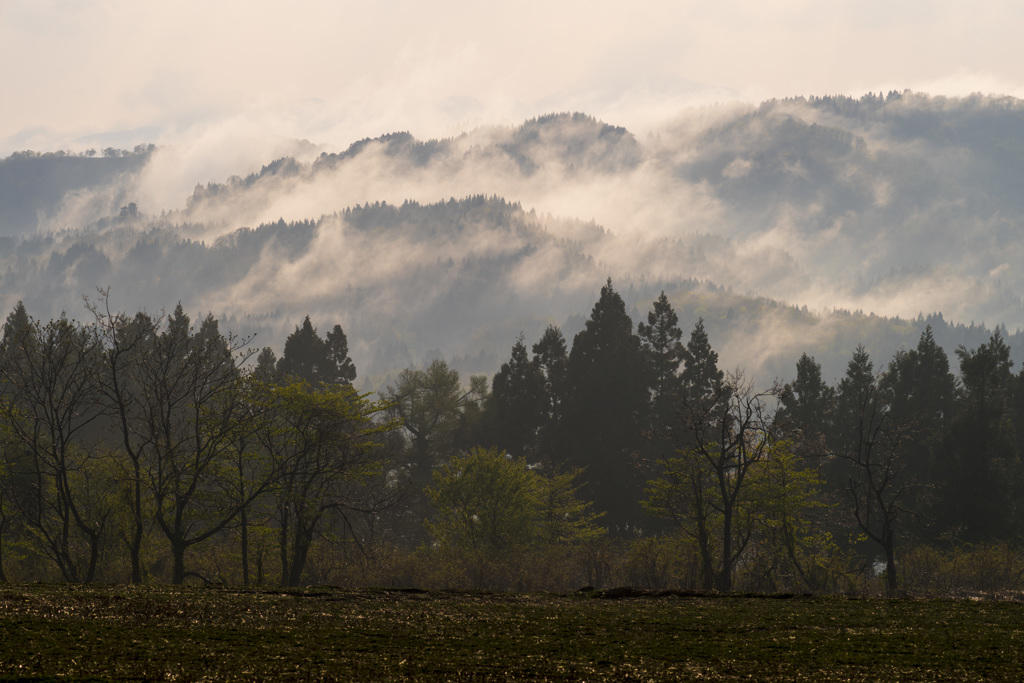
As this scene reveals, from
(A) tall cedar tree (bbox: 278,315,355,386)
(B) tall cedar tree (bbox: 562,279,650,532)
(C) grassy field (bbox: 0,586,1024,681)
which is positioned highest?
(A) tall cedar tree (bbox: 278,315,355,386)

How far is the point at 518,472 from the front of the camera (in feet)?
184

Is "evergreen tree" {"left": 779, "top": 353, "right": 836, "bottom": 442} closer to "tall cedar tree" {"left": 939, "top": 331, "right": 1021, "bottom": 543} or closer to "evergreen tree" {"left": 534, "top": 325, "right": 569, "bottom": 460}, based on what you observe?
"tall cedar tree" {"left": 939, "top": 331, "right": 1021, "bottom": 543}

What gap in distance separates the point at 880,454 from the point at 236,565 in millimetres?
52274

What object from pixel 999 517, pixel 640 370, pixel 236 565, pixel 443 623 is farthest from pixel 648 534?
pixel 443 623

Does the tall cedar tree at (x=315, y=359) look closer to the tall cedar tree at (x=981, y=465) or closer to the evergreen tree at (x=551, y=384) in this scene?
the evergreen tree at (x=551, y=384)

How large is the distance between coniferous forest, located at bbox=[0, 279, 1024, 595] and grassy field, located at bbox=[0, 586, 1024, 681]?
16.7 metres

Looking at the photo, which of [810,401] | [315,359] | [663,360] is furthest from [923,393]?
[315,359]

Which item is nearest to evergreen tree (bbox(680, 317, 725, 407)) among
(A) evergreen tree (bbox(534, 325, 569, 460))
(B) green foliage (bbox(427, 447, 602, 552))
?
(A) evergreen tree (bbox(534, 325, 569, 460))

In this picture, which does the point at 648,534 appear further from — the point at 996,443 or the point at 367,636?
the point at 367,636

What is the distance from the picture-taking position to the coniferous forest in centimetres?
3753

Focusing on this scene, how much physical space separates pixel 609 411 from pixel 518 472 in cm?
1810

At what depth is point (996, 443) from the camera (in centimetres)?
5612

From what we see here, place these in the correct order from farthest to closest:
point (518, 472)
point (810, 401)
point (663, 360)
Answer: point (663, 360), point (810, 401), point (518, 472)

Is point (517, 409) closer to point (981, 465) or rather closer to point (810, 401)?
point (810, 401)
